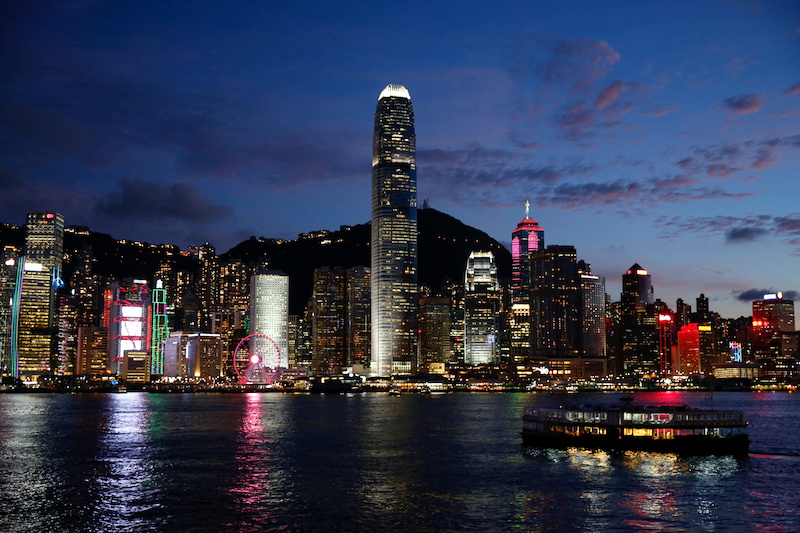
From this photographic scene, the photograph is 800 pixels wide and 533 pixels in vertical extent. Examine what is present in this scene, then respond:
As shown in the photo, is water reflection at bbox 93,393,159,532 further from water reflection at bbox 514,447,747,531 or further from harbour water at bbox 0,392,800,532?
water reflection at bbox 514,447,747,531

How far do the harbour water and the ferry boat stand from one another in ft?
10.2

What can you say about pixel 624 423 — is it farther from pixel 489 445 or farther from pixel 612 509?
pixel 612 509

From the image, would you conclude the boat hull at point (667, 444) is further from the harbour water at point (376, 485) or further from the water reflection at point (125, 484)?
the water reflection at point (125, 484)

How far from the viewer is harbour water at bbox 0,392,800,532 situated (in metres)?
54.8

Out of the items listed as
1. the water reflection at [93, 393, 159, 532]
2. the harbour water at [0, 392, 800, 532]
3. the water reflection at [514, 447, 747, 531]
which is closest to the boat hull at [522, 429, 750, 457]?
the water reflection at [514, 447, 747, 531]

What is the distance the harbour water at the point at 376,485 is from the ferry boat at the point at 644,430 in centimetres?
312

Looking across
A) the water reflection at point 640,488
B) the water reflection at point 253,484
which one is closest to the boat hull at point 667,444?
the water reflection at point 640,488

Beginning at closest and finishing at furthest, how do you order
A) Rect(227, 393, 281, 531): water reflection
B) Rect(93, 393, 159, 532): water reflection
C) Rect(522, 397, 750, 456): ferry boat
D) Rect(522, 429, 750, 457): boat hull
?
Rect(93, 393, 159, 532): water reflection
Rect(227, 393, 281, 531): water reflection
Rect(522, 429, 750, 457): boat hull
Rect(522, 397, 750, 456): ferry boat

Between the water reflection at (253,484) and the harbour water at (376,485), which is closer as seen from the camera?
the harbour water at (376,485)

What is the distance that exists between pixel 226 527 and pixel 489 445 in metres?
49.4

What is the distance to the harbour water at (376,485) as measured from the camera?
54812 mm

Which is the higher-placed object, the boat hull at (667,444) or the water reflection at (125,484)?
the boat hull at (667,444)

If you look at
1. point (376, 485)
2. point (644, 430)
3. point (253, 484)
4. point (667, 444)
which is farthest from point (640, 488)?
point (253, 484)

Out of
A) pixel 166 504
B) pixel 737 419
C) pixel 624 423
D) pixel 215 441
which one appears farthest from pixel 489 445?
pixel 166 504
